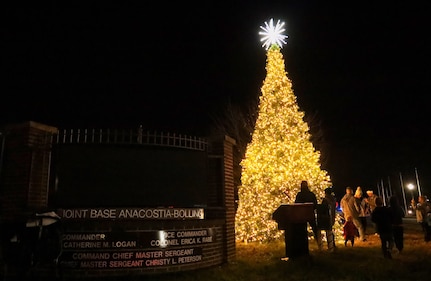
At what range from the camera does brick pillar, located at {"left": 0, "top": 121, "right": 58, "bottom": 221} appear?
7.95m

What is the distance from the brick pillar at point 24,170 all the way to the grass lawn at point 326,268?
9.66ft

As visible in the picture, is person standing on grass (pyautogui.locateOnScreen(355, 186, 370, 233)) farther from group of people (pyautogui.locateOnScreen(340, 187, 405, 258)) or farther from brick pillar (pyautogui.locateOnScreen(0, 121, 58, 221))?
brick pillar (pyautogui.locateOnScreen(0, 121, 58, 221))

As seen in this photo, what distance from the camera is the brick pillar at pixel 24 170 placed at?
26.1 feet

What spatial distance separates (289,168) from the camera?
1400cm

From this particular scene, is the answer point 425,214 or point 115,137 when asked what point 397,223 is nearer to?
point 425,214

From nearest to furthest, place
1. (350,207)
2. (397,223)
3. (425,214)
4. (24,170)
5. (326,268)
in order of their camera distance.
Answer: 1. (24,170)
2. (326,268)
3. (397,223)
4. (350,207)
5. (425,214)

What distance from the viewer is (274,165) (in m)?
14.3

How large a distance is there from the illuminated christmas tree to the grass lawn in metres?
3.13

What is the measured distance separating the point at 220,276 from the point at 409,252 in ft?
19.2

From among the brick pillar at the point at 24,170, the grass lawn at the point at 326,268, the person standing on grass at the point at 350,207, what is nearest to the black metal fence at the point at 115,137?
the brick pillar at the point at 24,170

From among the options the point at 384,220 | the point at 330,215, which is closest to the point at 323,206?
the point at 330,215

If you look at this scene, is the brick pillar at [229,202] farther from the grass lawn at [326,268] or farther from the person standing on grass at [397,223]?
the person standing on grass at [397,223]

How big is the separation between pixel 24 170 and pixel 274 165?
8.75 m

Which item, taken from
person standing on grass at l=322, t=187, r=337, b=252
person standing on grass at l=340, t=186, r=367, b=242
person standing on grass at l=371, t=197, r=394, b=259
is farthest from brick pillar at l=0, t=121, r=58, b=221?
person standing on grass at l=340, t=186, r=367, b=242
